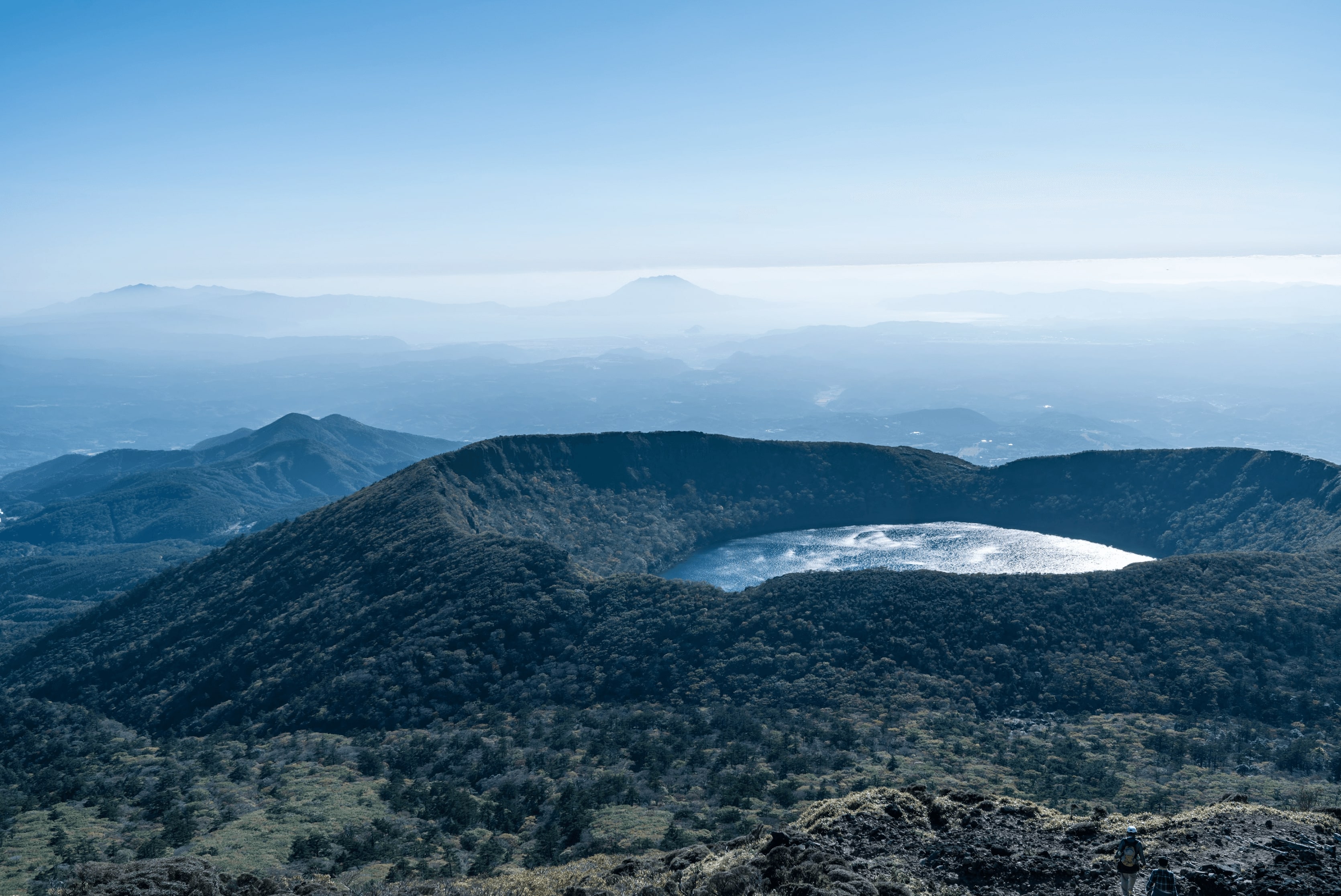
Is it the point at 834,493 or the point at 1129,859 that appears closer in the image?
the point at 1129,859

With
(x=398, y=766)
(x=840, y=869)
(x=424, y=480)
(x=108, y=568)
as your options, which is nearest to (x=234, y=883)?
(x=840, y=869)

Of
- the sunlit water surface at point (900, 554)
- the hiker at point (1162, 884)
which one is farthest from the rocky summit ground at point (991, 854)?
the sunlit water surface at point (900, 554)

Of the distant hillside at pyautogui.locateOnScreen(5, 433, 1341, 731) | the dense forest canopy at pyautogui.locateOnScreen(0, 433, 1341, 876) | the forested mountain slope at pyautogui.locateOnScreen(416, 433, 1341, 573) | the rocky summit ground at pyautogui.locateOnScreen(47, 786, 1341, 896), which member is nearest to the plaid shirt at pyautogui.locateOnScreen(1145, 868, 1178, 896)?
the rocky summit ground at pyautogui.locateOnScreen(47, 786, 1341, 896)

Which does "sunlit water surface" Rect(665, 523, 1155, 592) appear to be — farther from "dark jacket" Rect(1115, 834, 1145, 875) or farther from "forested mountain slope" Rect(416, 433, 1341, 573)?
"dark jacket" Rect(1115, 834, 1145, 875)

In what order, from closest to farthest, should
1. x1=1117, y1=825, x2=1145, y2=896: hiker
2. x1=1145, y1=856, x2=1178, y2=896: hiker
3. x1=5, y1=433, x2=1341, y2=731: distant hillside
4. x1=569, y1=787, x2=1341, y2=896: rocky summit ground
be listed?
x1=1145, y1=856, x2=1178, y2=896: hiker < x1=1117, y1=825, x2=1145, y2=896: hiker < x1=569, y1=787, x2=1341, y2=896: rocky summit ground < x1=5, y1=433, x2=1341, y2=731: distant hillside

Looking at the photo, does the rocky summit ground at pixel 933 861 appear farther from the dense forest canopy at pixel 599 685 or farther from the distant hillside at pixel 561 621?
the distant hillside at pixel 561 621

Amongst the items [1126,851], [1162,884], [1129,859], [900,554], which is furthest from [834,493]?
[1162,884]

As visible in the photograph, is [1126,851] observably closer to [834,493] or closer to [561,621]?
[561,621]
